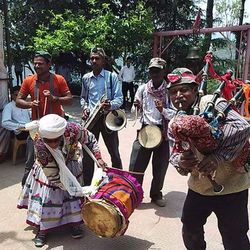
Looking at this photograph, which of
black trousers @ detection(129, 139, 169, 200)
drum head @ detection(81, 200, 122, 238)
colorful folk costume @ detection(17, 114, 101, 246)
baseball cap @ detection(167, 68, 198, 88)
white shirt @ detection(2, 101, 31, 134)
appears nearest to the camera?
baseball cap @ detection(167, 68, 198, 88)

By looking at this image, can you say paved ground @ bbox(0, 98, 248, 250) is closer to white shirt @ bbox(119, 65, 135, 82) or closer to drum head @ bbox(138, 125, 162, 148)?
drum head @ bbox(138, 125, 162, 148)

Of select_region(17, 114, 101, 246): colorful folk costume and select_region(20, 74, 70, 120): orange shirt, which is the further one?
select_region(20, 74, 70, 120): orange shirt

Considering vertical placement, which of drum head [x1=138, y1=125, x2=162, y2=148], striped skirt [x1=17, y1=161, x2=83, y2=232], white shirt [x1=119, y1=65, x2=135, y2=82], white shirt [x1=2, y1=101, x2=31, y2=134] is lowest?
striped skirt [x1=17, y1=161, x2=83, y2=232]

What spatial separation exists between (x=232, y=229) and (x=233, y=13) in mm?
22487

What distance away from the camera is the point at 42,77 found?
3.71 m

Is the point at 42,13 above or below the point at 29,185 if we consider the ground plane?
above

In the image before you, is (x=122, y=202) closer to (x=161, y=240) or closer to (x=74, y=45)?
(x=161, y=240)

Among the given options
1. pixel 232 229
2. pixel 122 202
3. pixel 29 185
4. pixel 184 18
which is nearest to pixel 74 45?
pixel 184 18

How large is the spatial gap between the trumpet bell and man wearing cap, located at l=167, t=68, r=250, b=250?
76.8 inches

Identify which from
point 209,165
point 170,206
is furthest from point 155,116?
point 209,165

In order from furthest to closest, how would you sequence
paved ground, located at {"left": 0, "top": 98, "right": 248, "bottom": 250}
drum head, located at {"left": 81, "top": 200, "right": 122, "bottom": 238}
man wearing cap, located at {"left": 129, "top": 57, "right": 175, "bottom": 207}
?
man wearing cap, located at {"left": 129, "top": 57, "right": 175, "bottom": 207} < paved ground, located at {"left": 0, "top": 98, "right": 248, "bottom": 250} < drum head, located at {"left": 81, "top": 200, "right": 122, "bottom": 238}

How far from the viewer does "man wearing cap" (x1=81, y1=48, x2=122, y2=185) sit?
4062 mm

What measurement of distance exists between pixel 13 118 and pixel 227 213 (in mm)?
4262

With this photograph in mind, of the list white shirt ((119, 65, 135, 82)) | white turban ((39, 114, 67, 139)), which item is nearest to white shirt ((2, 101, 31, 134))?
white turban ((39, 114, 67, 139))
